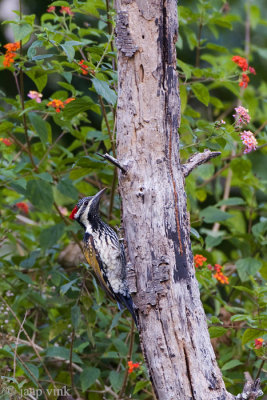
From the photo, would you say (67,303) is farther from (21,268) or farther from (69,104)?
(69,104)

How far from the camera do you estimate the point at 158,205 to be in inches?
105

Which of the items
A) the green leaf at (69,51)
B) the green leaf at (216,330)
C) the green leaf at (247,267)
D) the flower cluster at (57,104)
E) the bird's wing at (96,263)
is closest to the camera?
the green leaf at (69,51)

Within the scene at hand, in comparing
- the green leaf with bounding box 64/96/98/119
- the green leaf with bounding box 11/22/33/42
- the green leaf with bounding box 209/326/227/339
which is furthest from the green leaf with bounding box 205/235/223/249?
the green leaf with bounding box 11/22/33/42

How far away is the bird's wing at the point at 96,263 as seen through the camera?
3.67 m

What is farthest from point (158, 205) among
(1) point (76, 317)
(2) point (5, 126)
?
(2) point (5, 126)

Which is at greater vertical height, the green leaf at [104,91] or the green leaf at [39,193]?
the green leaf at [104,91]

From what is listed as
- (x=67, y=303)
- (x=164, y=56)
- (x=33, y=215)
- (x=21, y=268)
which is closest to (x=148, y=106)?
(x=164, y=56)

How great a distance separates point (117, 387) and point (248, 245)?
1.35 m

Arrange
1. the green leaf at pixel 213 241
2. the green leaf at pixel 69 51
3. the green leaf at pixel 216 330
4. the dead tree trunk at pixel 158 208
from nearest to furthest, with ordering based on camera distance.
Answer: the dead tree trunk at pixel 158 208
the green leaf at pixel 69 51
the green leaf at pixel 216 330
the green leaf at pixel 213 241

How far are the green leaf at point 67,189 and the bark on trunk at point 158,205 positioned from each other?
1260 millimetres

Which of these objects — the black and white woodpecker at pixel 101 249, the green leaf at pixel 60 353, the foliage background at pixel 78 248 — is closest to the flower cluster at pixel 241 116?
the foliage background at pixel 78 248

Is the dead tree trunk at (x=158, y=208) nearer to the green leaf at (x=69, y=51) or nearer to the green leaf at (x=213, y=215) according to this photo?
the green leaf at (x=69, y=51)

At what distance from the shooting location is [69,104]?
136 inches

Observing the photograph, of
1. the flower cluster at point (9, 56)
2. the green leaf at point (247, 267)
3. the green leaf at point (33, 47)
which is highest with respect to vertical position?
the green leaf at point (33, 47)
